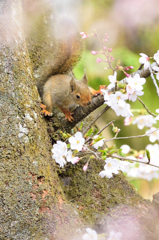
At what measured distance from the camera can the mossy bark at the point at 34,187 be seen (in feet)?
3.59

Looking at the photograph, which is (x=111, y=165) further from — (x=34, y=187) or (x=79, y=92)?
(x=79, y=92)

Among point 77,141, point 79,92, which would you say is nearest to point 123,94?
point 77,141

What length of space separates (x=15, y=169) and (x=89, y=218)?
490mm

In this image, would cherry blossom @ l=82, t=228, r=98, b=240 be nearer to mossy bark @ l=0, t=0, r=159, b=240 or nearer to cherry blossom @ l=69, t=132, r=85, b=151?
mossy bark @ l=0, t=0, r=159, b=240

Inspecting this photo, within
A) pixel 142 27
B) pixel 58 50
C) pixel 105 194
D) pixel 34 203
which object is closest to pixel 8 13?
pixel 58 50

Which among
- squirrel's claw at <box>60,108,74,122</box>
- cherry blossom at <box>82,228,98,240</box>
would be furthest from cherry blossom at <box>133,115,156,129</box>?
cherry blossom at <box>82,228,98,240</box>

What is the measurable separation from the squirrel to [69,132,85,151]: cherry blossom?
2.66 ft

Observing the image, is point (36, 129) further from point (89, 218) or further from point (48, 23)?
point (48, 23)

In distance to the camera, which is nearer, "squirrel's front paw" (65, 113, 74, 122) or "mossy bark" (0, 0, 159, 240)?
"mossy bark" (0, 0, 159, 240)

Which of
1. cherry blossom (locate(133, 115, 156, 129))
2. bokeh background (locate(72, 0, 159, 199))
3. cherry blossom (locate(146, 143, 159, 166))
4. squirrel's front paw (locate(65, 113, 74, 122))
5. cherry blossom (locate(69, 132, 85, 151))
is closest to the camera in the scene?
cherry blossom (locate(69, 132, 85, 151))

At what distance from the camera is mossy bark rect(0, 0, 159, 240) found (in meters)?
1.10

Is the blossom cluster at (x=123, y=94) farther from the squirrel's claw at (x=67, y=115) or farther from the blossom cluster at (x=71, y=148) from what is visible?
the squirrel's claw at (x=67, y=115)

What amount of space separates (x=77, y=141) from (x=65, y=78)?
1225 mm

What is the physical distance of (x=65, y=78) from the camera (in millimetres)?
2309
